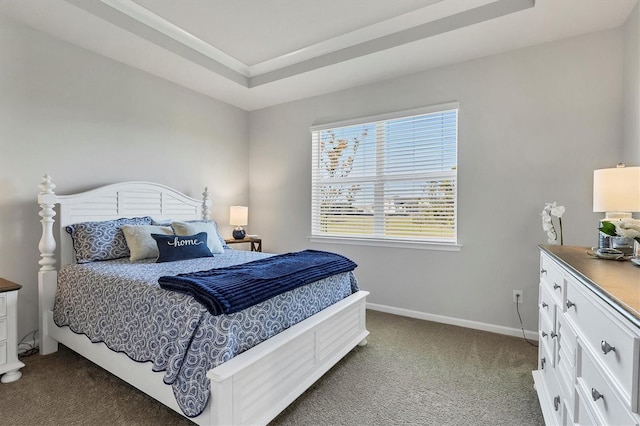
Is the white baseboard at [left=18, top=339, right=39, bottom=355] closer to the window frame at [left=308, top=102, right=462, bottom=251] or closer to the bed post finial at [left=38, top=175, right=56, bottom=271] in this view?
the bed post finial at [left=38, top=175, right=56, bottom=271]

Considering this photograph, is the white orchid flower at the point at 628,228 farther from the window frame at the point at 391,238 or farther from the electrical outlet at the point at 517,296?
the window frame at the point at 391,238

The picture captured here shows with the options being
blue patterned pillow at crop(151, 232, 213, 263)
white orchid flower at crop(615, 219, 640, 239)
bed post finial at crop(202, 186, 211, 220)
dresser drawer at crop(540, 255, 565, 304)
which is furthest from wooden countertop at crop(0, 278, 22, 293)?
white orchid flower at crop(615, 219, 640, 239)

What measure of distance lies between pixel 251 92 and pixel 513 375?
3700mm

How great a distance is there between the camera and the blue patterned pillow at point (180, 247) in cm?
251

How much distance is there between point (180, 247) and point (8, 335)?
44.9 inches

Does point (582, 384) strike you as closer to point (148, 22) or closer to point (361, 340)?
point (361, 340)

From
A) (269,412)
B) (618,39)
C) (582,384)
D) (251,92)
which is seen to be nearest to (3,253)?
(269,412)

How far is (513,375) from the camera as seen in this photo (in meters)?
2.13

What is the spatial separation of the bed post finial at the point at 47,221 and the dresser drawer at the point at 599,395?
10.6ft

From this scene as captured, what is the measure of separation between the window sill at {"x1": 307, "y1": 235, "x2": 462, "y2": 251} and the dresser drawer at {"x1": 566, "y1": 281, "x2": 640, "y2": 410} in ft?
6.03

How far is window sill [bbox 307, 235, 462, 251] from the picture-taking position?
3067 mm

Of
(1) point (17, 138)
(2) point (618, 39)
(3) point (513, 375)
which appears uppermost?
(2) point (618, 39)

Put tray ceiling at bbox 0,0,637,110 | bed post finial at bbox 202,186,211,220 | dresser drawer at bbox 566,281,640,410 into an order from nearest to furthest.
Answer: dresser drawer at bbox 566,281,640,410
tray ceiling at bbox 0,0,637,110
bed post finial at bbox 202,186,211,220

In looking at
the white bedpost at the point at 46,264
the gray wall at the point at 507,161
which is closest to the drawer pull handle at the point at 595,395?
the gray wall at the point at 507,161
